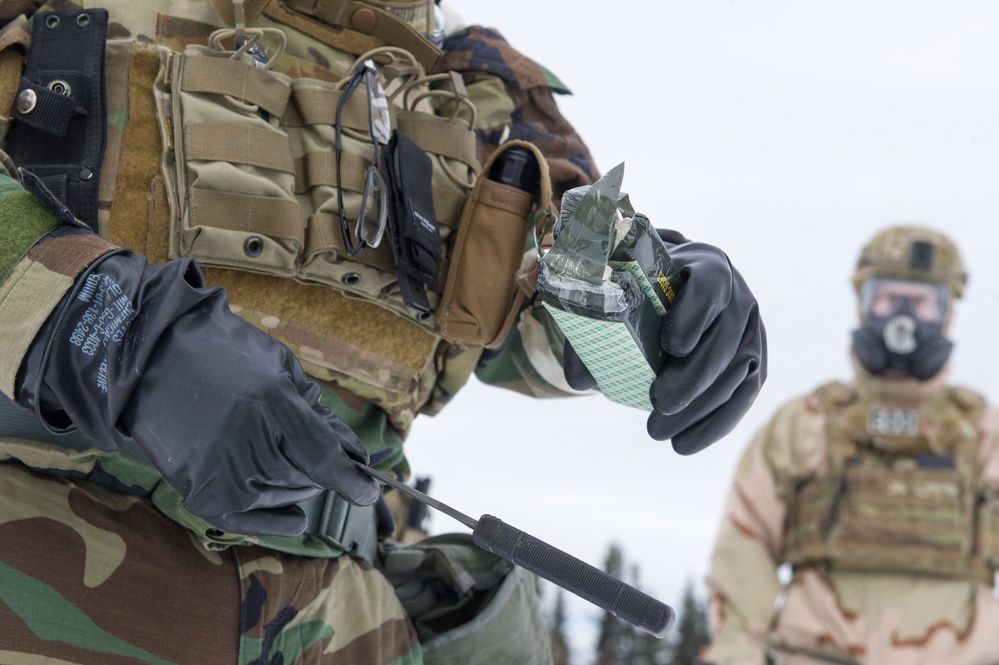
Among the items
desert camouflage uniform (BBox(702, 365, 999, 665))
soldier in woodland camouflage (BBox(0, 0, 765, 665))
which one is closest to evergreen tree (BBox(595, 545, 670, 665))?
desert camouflage uniform (BBox(702, 365, 999, 665))

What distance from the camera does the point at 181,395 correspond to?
85 centimetres

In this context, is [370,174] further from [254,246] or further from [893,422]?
[893,422]

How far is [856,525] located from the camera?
12.6 feet

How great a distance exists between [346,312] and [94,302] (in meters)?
0.42

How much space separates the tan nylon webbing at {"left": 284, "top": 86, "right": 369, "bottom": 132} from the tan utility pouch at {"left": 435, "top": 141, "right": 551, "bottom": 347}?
155 millimetres

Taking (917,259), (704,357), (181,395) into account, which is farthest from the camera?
(917,259)

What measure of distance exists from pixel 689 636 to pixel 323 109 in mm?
6685

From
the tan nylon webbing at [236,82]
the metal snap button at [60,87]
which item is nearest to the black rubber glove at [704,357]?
the tan nylon webbing at [236,82]

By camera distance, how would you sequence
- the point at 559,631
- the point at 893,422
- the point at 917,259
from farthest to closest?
the point at 559,631 < the point at 917,259 < the point at 893,422

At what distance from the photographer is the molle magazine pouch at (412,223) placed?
122 cm

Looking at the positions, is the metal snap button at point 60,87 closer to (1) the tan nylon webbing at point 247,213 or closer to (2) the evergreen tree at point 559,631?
(1) the tan nylon webbing at point 247,213

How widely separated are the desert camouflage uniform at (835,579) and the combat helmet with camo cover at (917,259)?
14.1 inches

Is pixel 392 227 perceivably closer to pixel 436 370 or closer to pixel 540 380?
pixel 436 370

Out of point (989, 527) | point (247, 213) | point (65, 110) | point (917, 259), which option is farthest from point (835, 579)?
point (65, 110)
